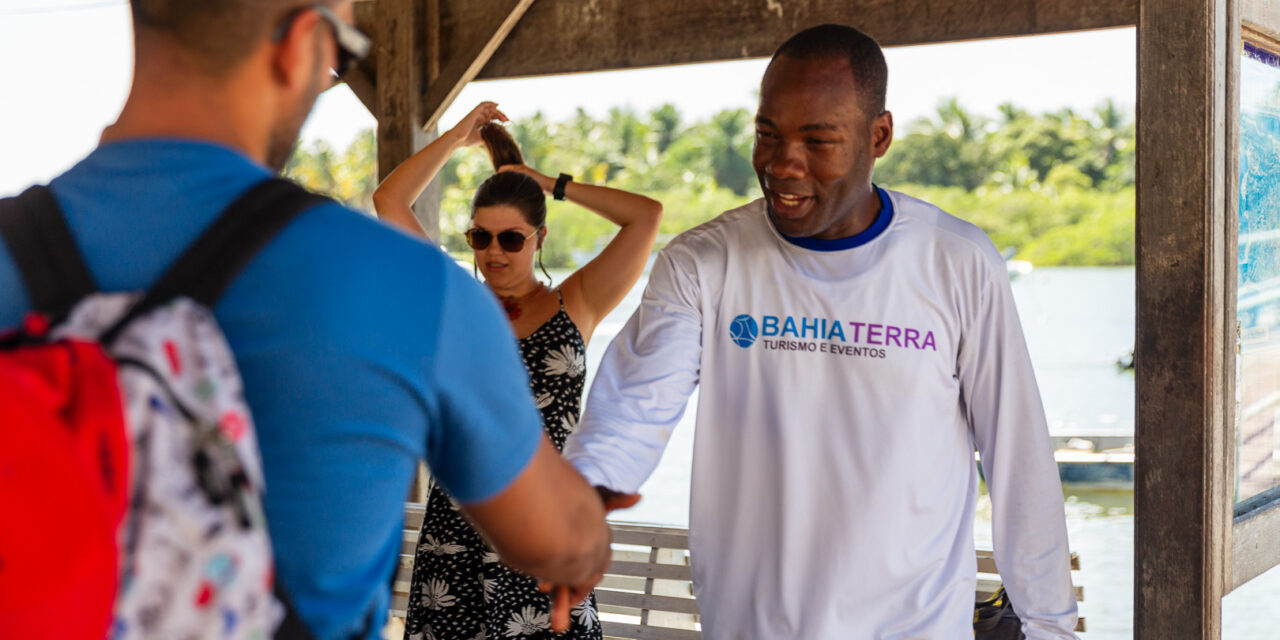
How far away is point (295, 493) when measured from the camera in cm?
101

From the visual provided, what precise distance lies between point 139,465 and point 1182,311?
1889 millimetres

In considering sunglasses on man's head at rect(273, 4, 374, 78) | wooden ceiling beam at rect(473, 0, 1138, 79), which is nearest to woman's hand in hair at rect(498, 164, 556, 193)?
wooden ceiling beam at rect(473, 0, 1138, 79)

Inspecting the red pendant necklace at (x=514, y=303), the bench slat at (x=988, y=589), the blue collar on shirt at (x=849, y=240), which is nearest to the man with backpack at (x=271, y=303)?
the blue collar on shirt at (x=849, y=240)

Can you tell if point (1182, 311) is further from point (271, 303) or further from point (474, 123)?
point (474, 123)

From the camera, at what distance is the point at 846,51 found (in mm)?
2244

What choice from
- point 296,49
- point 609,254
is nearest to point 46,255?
point 296,49

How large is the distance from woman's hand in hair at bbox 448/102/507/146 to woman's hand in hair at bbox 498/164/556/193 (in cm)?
27

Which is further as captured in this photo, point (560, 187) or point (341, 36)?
point (560, 187)

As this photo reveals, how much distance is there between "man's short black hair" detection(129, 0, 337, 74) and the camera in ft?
3.37

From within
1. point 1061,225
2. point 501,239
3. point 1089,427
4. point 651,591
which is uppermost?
point 1061,225

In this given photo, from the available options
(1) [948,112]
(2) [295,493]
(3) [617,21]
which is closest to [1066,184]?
(1) [948,112]

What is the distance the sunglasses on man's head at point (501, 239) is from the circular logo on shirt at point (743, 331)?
148 centimetres

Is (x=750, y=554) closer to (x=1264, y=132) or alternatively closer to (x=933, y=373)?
(x=933, y=373)

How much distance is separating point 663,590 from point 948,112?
6225 centimetres
